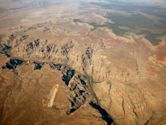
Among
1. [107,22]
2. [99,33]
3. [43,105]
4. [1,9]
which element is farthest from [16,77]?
[1,9]

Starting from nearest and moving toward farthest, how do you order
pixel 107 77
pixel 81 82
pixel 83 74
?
pixel 81 82 → pixel 107 77 → pixel 83 74

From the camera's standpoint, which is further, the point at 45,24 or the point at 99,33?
the point at 45,24

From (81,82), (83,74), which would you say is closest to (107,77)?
(81,82)

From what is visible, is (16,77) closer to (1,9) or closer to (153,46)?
(153,46)

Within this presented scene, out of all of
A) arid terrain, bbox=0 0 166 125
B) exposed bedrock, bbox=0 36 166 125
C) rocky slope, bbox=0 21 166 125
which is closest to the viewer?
rocky slope, bbox=0 21 166 125

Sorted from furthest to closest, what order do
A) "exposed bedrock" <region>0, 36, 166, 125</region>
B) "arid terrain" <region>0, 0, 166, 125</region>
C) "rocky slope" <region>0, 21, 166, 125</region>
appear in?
"exposed bedrock" <region>0, 36, 166, 125</region>
"arid terrain" <region>0, 0, 166, 125</region>
"rocky slope" <region>0, 21, 166, 125</region>

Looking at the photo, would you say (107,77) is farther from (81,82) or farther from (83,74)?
(83,74)

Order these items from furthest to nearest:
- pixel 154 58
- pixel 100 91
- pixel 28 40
A: pixel 28 40 < pixel 154 58 < pixel 100 91

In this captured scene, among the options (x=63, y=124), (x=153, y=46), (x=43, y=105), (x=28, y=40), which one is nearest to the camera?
(x=63, y=124)
